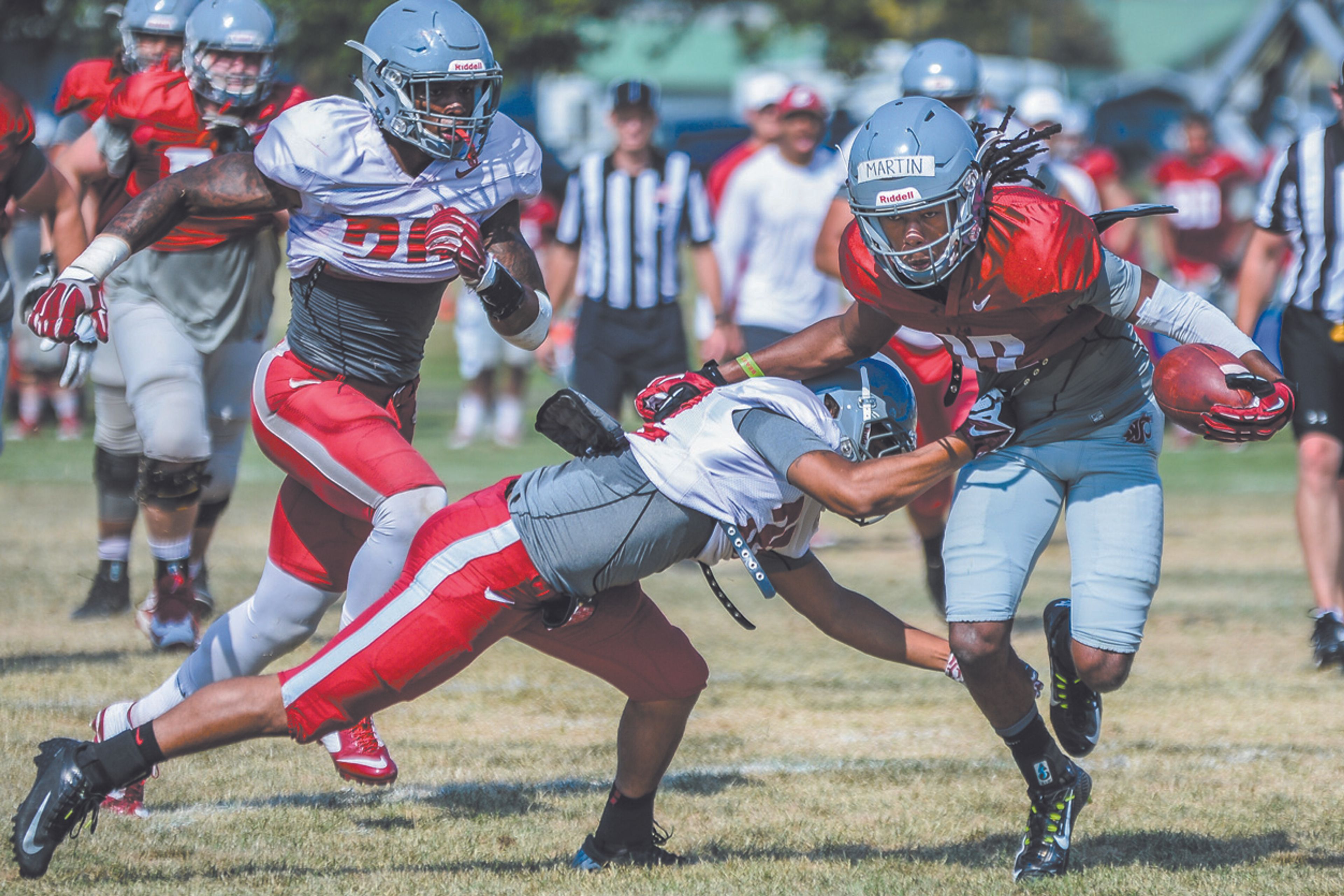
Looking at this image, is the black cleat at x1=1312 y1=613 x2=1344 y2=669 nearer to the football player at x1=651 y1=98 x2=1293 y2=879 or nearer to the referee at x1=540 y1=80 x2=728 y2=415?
the football player at x1=651 y1=98 x2=1293 y2=879

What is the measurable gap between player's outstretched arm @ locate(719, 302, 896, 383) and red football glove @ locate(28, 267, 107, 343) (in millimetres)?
1426

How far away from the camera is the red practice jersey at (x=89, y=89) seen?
5828 millimetres

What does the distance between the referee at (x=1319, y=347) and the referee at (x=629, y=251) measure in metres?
2.66

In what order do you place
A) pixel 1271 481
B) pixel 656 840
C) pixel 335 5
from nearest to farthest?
pixel 656 840 → pixel 1271 481 → pixel 335 5

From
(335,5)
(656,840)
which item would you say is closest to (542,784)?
(656,840)

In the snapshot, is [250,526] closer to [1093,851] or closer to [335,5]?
[1093,851]

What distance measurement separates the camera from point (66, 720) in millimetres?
4828

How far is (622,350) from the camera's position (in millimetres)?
7637

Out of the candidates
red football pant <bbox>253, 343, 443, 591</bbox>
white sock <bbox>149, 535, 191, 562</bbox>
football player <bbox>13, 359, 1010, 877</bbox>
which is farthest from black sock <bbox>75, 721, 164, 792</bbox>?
white sock <bbox>149, 535, 191, 562</bbox>

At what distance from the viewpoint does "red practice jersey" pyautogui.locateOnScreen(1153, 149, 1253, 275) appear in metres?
13.5

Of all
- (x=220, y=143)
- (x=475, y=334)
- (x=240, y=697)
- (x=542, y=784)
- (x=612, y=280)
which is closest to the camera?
(x=240, y=697)

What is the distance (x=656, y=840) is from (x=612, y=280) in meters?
4.24

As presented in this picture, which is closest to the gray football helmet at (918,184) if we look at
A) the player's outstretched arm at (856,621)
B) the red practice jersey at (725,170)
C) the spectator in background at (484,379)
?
the player's outstretched arm at (856,621)

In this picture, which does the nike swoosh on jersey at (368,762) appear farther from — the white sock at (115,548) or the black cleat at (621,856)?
the white sock at (115,548)
